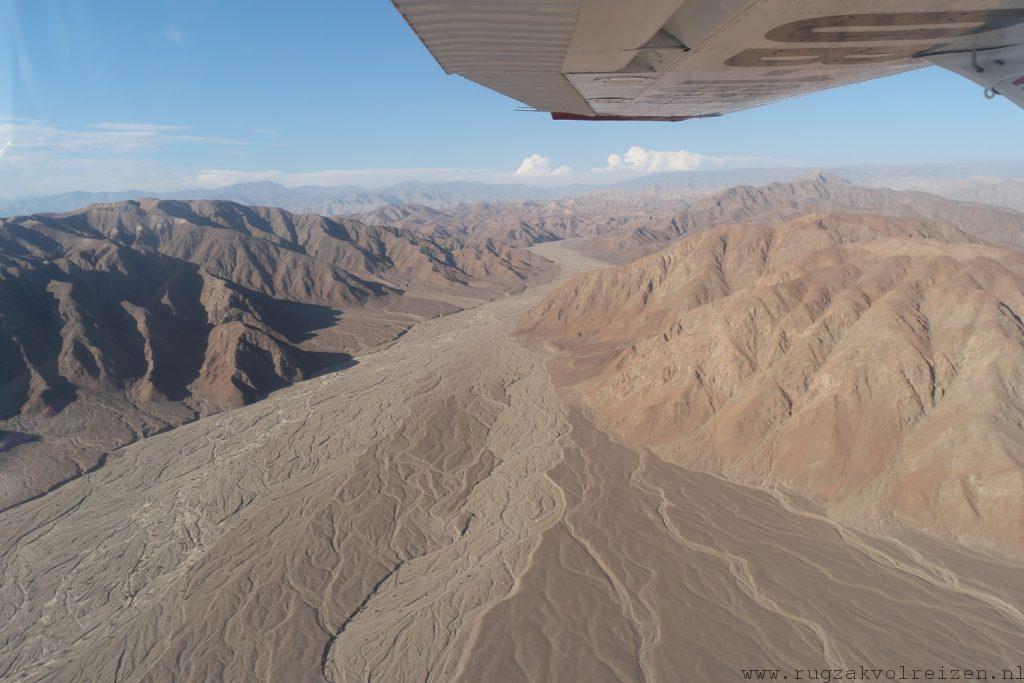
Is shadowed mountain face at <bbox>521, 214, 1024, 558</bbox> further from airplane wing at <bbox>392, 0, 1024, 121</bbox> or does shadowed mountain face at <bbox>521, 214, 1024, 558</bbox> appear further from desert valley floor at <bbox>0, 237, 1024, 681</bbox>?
airplane wing at <bbox>392, 0, 1024, 121</bbox>

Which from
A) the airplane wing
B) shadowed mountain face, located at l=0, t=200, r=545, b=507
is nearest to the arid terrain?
shadowed mountain face, located at l=0, t=200, r=545, b=507

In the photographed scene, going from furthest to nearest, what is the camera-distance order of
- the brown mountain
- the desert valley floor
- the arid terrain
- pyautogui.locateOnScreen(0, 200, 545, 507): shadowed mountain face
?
1. the brown mountain
2. pyautogui.locateOnScreen(0, 200, 545, 507): shadowed mountain face
3. the arid terrain
4. the desert valley floor

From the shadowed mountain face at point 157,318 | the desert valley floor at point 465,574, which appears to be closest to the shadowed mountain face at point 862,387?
the desert valley floor at point 465,574

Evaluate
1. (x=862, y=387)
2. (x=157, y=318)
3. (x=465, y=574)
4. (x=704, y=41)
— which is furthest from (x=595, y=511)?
(x=157, y=318)

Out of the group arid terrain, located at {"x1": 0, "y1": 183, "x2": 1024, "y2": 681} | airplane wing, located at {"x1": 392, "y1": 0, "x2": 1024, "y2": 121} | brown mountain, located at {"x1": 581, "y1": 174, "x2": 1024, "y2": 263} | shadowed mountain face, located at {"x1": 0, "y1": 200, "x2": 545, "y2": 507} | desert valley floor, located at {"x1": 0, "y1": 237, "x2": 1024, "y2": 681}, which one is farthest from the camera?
brown mountain, located at {"x1": 581, "y1": 174, "x2": 1024, "y2": 263}

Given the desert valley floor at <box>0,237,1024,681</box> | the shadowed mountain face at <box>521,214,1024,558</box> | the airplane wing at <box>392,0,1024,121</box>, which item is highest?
the airplane wing at <box>392,0,1024,121</box>

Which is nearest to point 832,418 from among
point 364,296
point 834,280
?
point 834,280

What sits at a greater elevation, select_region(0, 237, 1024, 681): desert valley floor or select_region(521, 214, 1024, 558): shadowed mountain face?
select_region(521, 214, 1024, 558): shadowed mountain face
